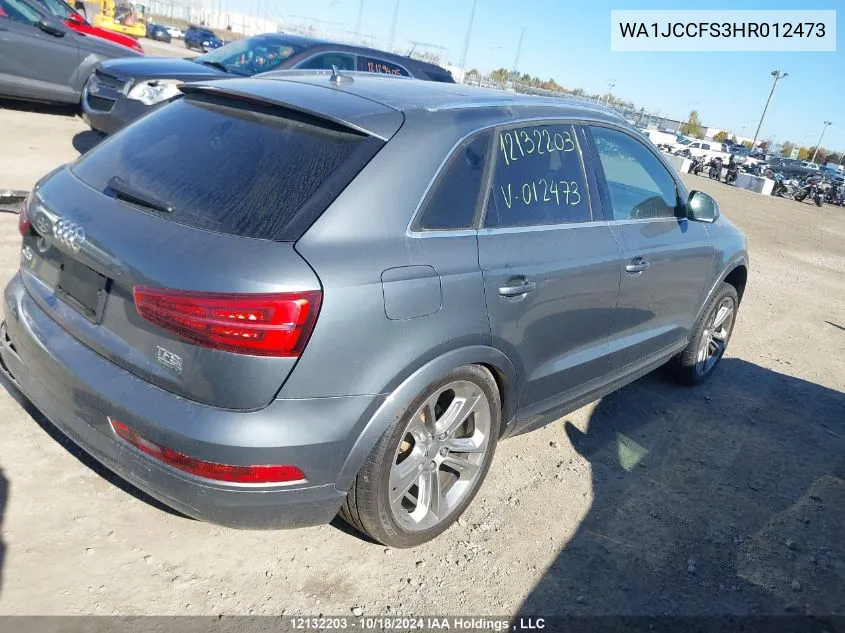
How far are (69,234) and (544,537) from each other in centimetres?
233

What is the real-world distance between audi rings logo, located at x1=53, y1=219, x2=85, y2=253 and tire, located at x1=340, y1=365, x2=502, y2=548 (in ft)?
4.14

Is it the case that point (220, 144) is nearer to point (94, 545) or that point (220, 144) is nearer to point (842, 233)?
point (94, 545)

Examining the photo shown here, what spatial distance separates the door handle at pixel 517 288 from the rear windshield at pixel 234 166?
782 mm

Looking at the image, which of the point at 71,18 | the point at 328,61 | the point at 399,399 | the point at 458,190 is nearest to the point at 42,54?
the point at 71,18

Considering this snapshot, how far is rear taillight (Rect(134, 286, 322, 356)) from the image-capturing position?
2.16 m

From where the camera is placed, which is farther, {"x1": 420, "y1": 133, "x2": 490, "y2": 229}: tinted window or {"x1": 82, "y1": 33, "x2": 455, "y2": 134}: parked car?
{"x1": 82, "y1": 33, "x2": 455, "y2": 134}: parked car

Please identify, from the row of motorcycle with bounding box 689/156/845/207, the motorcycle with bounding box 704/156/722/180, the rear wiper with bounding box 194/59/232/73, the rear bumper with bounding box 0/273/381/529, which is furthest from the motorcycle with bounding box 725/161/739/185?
the rear bumper with bounding box 0/273/381/529

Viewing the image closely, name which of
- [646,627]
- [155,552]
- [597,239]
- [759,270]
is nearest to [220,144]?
[155,552]

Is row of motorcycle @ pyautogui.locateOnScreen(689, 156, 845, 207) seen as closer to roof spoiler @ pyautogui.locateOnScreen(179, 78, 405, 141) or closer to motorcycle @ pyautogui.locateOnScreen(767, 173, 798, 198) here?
Result: motorcycle @ pyautogui.locateOnScreen(767, 173, 798, 198)

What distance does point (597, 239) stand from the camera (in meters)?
3.46

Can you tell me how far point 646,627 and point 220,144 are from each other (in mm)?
2488

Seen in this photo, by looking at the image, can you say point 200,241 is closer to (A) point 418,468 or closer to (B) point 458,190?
(B) point 458,190

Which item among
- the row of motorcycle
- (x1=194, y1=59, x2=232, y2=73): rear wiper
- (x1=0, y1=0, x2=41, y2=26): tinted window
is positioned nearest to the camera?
(x1=194, y1=59, x2=232, y2=73): rear wiper

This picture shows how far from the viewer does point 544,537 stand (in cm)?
321
